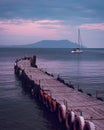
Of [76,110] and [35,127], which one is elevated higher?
[76,110]

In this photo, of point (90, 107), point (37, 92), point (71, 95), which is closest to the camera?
point (90, 107)

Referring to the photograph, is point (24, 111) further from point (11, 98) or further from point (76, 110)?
point (76, 110)

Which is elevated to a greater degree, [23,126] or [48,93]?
[48,93]

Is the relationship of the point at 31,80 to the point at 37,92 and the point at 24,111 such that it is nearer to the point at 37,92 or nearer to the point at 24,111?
the point at 37,92

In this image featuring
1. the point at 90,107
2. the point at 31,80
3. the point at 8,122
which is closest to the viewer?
the point at 90,107

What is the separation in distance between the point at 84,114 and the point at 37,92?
15985 mm

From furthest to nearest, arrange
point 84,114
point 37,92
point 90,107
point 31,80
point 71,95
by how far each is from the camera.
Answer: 1. point 31,80
2. point 37,92
3. point 71,95
4. point 90,107
5. point 84,114

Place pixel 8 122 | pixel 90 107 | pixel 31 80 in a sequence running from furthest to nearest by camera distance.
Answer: pixel 31 80 < pixel 8 122 < pixel 90 107

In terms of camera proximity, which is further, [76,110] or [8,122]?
[8,122]

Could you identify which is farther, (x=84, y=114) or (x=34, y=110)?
(x=34, y=110)

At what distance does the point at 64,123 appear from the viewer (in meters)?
28.0

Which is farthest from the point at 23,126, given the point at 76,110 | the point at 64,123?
the point at 76,110

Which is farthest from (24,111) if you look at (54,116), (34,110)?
(54,116)

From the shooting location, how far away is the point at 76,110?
85.7 feet
